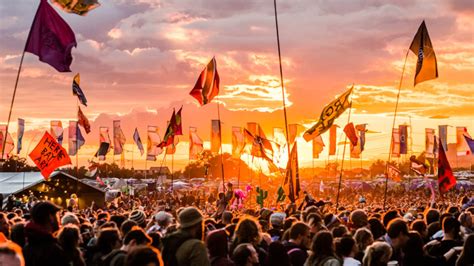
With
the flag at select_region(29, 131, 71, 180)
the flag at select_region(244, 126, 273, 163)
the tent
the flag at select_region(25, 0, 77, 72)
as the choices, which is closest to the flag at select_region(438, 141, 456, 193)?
the flag at select_region(25, 0, 77, 72)

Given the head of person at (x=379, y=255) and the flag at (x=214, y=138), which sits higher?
the flag at (x=214, y=138)

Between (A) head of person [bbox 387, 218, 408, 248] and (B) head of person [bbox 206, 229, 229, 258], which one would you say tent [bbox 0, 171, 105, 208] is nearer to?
(A) head of person [bbox 387, 218, 408, 248]

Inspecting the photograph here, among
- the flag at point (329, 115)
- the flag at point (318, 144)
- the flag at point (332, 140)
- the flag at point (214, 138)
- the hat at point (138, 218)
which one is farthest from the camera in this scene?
the flag at point (332, 140)

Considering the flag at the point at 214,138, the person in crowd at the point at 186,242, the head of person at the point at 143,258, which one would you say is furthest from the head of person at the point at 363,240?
the flag at the point at 214,138

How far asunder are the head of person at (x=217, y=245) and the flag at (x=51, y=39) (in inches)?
437

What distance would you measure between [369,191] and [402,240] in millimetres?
93481

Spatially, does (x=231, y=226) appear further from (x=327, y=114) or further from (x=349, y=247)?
(x=327, y=114)

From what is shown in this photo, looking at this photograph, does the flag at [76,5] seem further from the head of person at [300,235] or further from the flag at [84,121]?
the flag at [84,121]

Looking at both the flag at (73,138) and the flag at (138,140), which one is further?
the flag at (138,140)

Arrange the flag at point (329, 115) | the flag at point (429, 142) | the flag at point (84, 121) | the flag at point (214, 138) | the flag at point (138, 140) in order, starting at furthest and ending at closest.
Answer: the flag at point (138, 140) → the flag at point (429, 142) → the flag at point (214, 138) → the flag at point (84, 121) → the flag at point (329, 115)

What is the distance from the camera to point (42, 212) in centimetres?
787

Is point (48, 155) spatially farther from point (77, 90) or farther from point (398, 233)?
point (398, 233)

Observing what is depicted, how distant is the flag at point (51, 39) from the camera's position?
60.5ft

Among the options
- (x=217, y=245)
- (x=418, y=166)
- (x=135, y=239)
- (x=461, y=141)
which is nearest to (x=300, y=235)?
(x=217, y=245)
